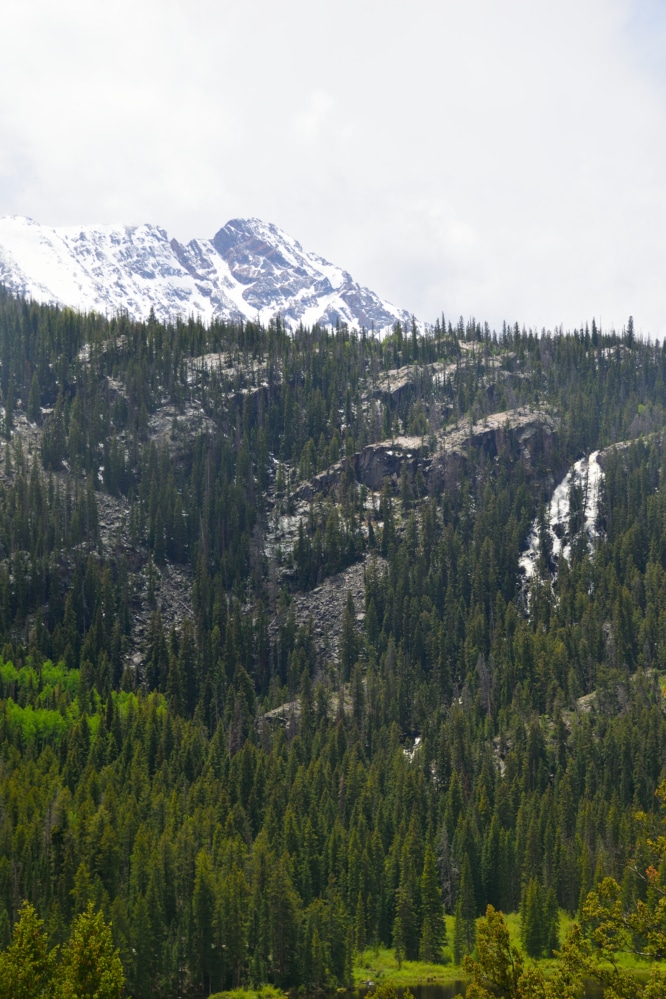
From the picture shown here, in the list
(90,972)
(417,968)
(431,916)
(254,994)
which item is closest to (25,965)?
(90,972)

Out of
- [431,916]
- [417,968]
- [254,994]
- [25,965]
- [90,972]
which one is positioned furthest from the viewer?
[431,916]

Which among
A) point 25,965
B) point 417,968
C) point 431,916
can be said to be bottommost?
point 417,968

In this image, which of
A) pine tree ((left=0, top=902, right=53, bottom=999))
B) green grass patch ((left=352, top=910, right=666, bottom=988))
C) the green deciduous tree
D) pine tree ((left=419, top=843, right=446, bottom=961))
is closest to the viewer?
the green deciduous tree

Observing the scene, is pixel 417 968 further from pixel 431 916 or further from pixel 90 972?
pixel 90 972

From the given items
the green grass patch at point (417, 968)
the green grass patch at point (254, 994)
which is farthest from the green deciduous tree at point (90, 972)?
the green grass patch at point (417, 968)

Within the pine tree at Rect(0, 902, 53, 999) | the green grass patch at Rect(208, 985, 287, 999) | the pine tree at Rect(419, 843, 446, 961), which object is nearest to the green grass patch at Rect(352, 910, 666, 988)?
the pine tree at Rect(419, 843, 446, 961)

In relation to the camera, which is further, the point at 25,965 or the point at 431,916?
the point at 431,916

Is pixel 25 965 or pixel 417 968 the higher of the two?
pixel 25 965

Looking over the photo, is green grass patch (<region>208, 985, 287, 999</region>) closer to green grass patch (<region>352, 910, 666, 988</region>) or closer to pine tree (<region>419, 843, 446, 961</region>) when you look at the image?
green grass patch (<region>352, 910, 666, 988</region>)

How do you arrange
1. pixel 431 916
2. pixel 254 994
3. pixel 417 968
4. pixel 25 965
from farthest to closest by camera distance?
pixel 431 916 < pixel 417 968 < pixel 254 994 < pixel 25 965

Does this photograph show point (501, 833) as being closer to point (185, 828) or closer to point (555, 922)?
point (555, 922)

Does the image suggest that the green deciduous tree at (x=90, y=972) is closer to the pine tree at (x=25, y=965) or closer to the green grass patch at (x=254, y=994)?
the pine tree at (x=25, y=965)

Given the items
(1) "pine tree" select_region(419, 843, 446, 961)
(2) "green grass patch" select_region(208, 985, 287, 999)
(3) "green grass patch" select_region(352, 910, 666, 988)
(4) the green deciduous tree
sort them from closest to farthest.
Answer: (4) the green deciduous tree
(2) "green grass patch" select_region(208, 985, 287, 999)
(3) "green grass patch" select_region(352, 910, 666, 988)
(1) "pine tree" select_region(419, 843, 446, 961)

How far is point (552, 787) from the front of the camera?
7677 inches
